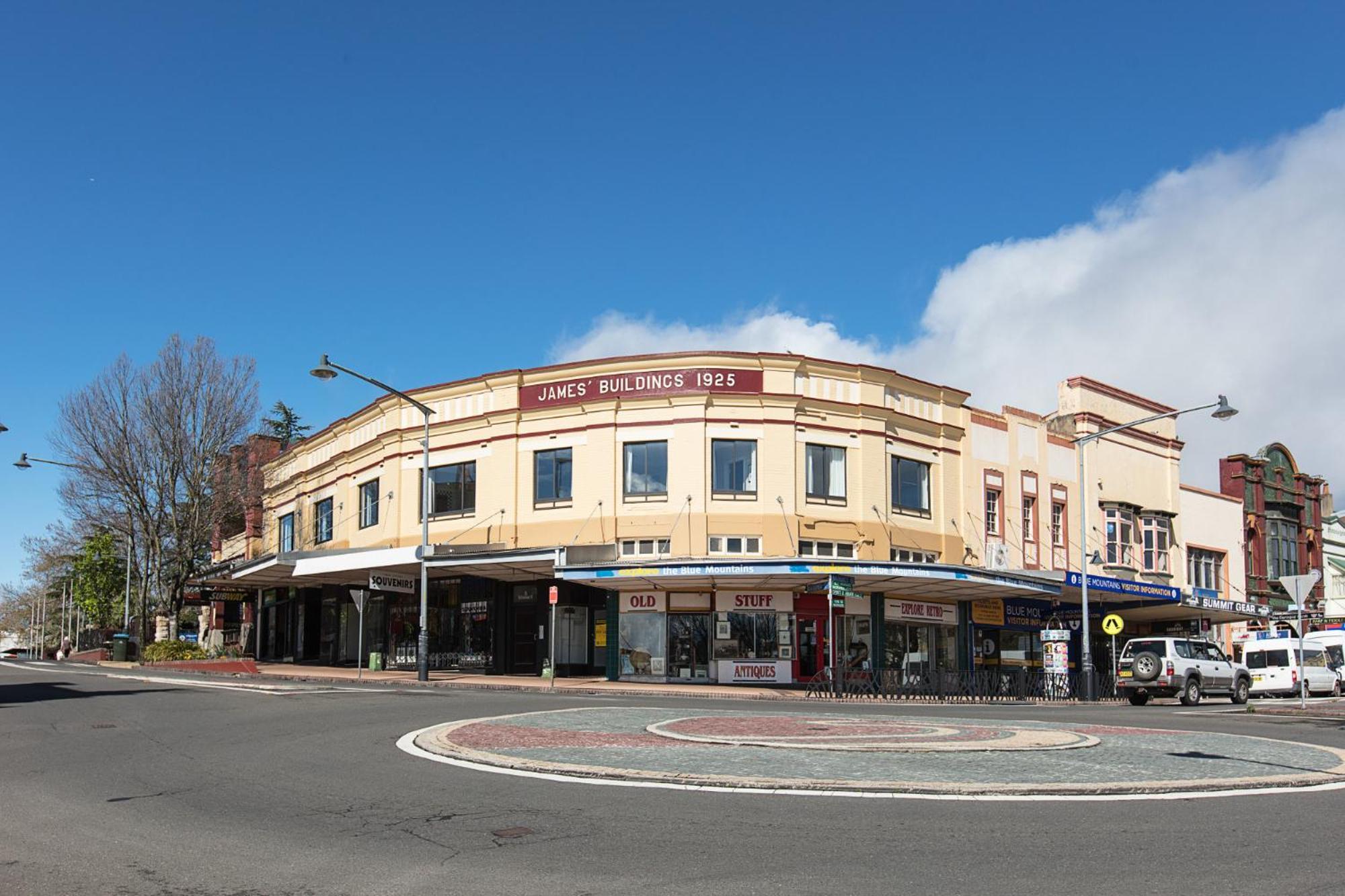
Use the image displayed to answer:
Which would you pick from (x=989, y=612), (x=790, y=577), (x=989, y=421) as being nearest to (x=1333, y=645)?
(x=989, y=612)

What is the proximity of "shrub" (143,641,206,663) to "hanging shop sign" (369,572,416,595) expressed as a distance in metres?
6.82

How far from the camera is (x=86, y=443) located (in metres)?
47.9

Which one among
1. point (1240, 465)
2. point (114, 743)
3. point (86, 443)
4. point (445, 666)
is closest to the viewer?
point (114, 743)

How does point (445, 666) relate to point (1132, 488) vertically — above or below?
below

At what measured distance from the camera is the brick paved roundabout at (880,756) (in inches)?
433

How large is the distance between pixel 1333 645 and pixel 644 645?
24077 millimetres

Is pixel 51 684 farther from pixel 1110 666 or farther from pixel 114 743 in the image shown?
pixel 1110 666

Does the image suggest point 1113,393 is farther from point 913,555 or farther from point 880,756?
point 880,756

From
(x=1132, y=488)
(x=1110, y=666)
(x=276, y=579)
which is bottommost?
(x=1110, y=666)

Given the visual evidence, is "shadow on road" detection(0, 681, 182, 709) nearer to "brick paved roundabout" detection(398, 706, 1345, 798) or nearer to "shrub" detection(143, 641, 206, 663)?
"brick paved roundabout" detection(398, 706, 1345, 798)

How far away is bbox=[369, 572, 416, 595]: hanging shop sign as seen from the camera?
40469 millimetres

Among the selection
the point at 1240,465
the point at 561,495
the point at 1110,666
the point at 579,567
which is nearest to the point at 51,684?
the point at 579,567

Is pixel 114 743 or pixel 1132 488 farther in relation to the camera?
pixel 1132 488

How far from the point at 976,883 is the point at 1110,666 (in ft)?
→ 146
